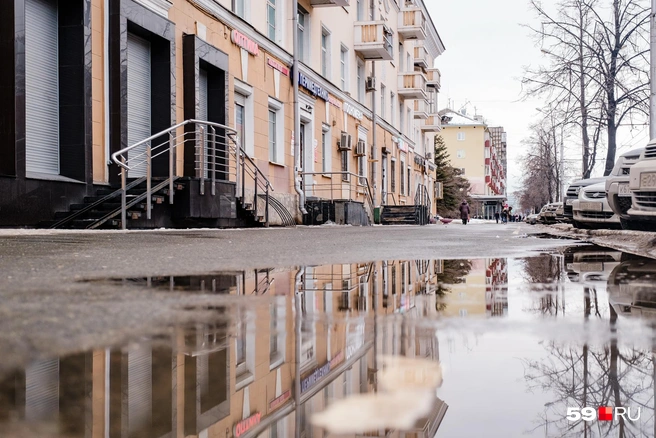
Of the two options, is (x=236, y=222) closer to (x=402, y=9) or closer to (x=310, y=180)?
(x=310, y=180)

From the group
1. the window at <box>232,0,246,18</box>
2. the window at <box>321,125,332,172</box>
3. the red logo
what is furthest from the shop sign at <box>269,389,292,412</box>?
the window at <box>321,125,332,172</box>

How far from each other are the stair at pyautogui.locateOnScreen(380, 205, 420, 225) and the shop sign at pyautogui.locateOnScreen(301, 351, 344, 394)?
2841cm

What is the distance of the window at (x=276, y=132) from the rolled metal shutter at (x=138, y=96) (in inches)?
237

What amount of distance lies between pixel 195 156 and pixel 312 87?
29.5 feet

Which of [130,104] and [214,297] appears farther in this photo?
[130,104]

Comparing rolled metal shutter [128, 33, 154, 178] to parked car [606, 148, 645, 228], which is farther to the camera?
rolled metal shutter [128, 33, 154, 178]

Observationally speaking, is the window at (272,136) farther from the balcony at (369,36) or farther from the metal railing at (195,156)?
the balcony at (369,36)

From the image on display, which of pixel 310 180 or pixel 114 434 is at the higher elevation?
pixel 310 180

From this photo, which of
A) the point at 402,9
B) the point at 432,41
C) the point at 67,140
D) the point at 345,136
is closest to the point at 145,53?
the point at 67,140

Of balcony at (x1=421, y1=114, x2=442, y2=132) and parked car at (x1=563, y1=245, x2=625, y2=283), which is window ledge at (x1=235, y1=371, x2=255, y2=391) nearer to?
parked car at (x1=563, y1=245, x2=625, y2=283)

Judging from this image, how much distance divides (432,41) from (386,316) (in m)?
48.7

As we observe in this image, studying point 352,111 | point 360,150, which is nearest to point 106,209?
point 360,150

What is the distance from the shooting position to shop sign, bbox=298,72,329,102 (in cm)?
2166

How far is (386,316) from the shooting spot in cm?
240
